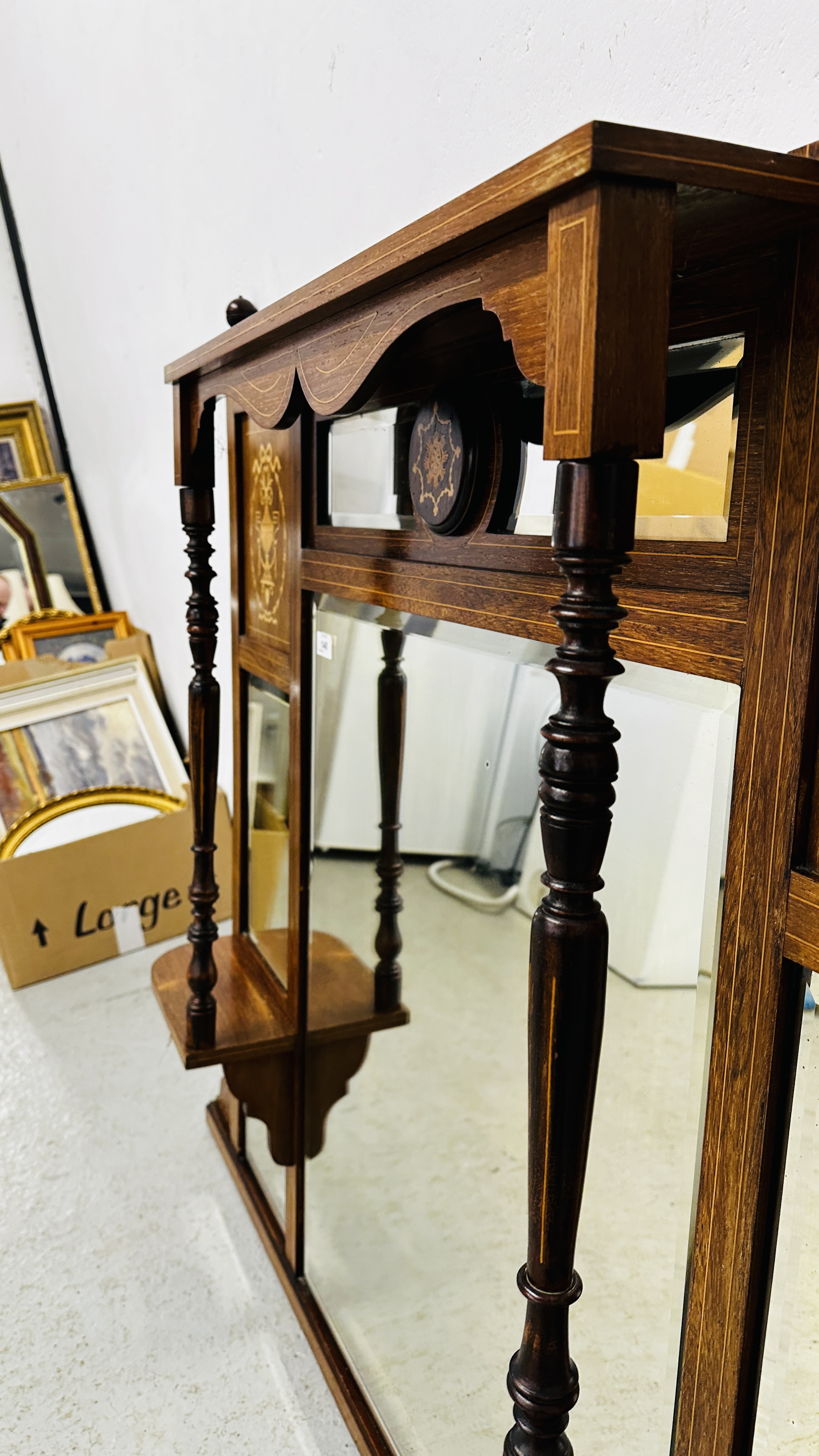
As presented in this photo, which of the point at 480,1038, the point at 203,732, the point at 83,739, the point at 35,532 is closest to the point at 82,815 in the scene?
the point at 83,739

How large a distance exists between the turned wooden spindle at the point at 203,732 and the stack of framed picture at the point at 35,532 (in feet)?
8.84

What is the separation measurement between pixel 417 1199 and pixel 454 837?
1.85 feet

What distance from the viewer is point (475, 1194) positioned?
137 centimetres

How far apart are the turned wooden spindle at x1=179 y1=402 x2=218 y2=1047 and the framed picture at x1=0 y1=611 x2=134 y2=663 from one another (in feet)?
7.49

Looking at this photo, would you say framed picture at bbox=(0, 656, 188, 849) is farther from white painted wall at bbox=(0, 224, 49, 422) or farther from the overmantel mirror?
the overmantel mirror

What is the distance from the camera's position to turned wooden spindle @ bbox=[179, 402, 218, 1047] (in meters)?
1.59

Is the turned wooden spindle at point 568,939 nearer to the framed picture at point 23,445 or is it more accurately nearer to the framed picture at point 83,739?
the framed picture at point 83,739

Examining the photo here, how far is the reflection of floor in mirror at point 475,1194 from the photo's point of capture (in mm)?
879

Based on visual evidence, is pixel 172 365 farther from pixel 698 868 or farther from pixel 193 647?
pixel 698 868

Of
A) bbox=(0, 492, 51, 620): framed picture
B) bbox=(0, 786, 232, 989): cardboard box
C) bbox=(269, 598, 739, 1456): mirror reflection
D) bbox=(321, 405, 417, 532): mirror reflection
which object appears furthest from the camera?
bbox=(0, 492, 51, 620): framed picture

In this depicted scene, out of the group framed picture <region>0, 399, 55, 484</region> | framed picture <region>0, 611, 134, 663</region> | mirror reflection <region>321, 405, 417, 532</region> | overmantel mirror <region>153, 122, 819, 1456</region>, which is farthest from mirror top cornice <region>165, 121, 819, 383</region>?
framed picture <region>0, 399, 55, 484</region>

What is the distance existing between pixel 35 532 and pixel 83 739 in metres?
1.24

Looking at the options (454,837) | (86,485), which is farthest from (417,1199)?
(86,485)

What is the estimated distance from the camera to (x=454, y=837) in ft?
4.50
